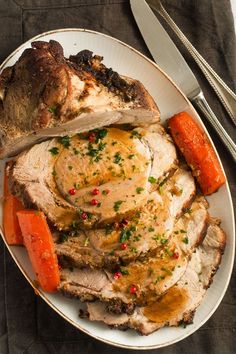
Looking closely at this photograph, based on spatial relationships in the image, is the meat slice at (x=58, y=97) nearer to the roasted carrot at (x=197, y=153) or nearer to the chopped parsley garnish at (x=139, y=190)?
the roasted carrot at (x=197, y=153)

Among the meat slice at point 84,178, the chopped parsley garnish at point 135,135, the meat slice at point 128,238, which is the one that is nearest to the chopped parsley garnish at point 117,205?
the meat slice at point 84,178

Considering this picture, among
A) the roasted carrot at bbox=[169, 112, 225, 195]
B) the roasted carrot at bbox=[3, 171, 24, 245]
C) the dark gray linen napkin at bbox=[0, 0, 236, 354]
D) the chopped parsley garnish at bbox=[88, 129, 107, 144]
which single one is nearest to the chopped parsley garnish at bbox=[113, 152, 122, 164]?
the chopped parsley garnish at bbox=[88, 129, 107, 144]

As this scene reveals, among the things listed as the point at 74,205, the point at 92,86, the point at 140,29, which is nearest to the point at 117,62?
A: the point at 140,29

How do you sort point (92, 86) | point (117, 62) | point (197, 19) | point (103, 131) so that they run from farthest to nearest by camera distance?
point (197, 19) < point (117, 62) < point (103, 131) < point (92, 86)

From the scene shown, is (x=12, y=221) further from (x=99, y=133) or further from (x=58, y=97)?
(x=58, y=97)

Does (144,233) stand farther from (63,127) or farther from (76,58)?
(76,58)

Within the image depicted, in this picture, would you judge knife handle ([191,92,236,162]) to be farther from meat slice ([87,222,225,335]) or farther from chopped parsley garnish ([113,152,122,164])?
chopped parsley garnish ([113,152,122,164])
